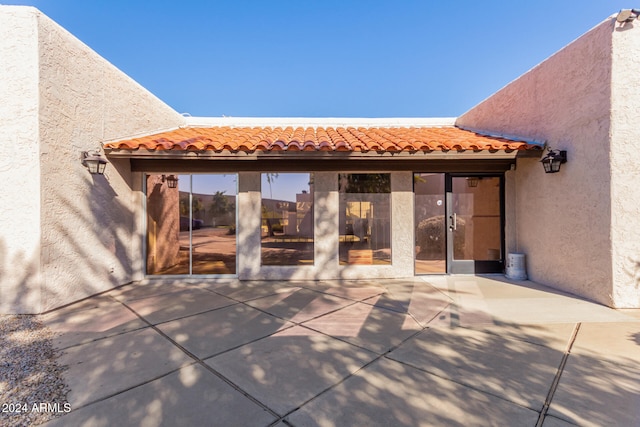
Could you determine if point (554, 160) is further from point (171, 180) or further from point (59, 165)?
point (59, 165)

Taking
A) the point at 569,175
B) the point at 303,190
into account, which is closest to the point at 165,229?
the point at 303,190

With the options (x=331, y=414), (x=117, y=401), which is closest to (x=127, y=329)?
(x=117, y=401)

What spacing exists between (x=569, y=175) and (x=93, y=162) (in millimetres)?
9652

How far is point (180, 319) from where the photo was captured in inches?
175

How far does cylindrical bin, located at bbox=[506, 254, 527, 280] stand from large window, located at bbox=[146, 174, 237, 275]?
7098 mm

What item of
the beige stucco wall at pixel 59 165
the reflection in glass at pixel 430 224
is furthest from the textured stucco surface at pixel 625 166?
the beige stucco wall at pixel 59 165

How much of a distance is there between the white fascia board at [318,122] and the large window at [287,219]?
3539mm

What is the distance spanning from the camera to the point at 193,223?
6.84m

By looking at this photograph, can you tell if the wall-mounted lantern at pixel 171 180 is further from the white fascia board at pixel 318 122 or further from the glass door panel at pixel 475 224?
the glass door panel at pixel 475 224

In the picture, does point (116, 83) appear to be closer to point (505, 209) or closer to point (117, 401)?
point (117, 401)

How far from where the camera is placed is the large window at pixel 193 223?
6859 millimetres

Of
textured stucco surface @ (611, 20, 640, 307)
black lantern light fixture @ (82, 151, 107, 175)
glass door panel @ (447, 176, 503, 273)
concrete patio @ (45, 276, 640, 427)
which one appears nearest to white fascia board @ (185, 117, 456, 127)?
glass door panel @ (447, 176, 503, 273)

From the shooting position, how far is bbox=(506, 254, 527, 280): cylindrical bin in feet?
22.4

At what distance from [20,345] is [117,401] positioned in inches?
93.5
